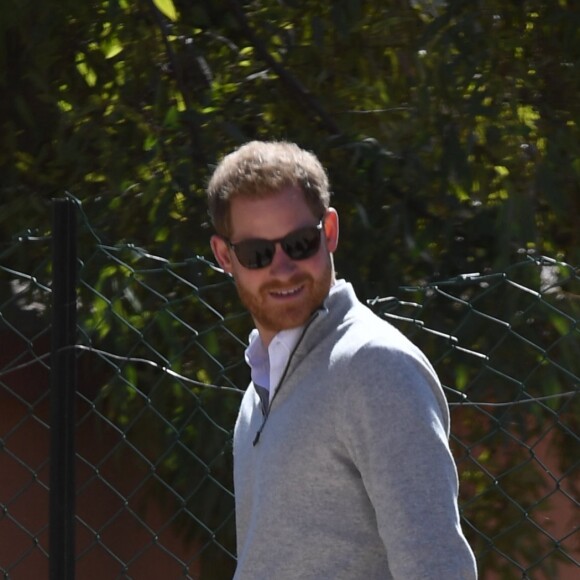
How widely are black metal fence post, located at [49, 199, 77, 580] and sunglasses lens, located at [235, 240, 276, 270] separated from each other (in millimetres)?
715

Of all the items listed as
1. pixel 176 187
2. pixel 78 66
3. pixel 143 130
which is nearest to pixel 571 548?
pixel 176 187

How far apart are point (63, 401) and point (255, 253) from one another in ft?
2.58

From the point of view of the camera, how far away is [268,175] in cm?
174

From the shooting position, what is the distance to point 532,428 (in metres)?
3.04

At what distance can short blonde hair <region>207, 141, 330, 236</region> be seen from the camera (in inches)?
68.5

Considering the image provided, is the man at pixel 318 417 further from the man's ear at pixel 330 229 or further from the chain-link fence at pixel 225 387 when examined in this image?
the chain-link fence at pixel 225 387

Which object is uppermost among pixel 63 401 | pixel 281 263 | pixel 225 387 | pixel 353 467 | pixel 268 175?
pixel 268 175

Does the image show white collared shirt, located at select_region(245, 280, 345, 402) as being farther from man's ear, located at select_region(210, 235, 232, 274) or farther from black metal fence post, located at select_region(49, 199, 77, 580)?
black metal fence post, located at select_region(49, 199, 77, 580)

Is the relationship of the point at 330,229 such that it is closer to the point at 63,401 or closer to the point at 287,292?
the point at 287,292

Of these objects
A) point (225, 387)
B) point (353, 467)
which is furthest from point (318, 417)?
point (225, 387)

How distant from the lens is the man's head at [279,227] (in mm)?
1746

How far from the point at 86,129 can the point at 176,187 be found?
48 centimetres

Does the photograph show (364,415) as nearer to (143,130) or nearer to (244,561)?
(244,561)

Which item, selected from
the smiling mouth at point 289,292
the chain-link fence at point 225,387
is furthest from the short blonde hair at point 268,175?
the chain-link fence at point 225,387
